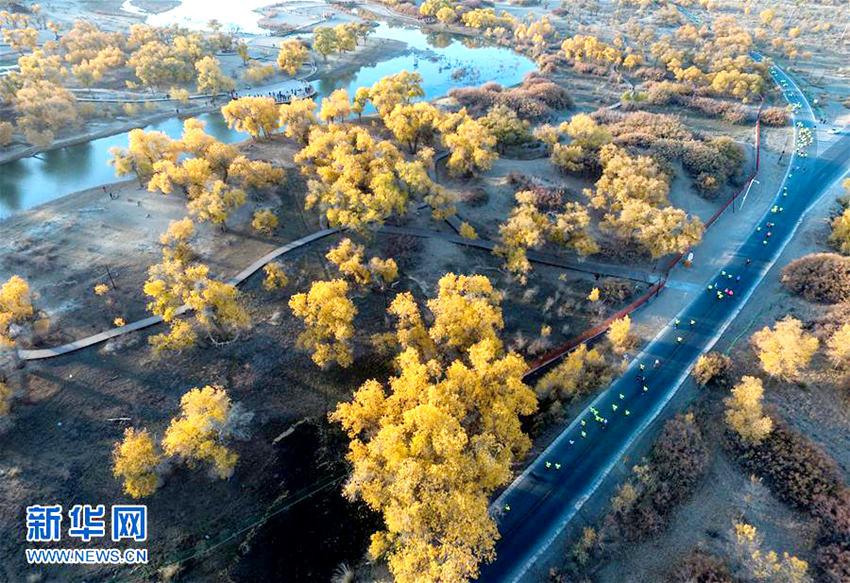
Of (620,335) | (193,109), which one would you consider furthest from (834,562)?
(193,109)

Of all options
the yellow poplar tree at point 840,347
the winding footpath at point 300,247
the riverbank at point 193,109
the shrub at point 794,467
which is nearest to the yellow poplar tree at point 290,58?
the riverbank at point 193,109

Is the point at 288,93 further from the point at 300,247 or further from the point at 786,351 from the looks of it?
the point at 786,351

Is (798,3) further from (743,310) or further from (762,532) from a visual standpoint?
(762,532)

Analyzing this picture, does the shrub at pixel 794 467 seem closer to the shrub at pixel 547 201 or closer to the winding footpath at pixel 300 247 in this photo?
the winding footpath at pixel 300 247

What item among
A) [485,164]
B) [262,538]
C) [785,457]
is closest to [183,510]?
[262,538]

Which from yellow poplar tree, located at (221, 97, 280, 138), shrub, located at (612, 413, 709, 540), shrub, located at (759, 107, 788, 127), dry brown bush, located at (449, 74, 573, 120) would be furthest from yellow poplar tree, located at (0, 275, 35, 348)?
shrub, located at (759, 107, 788, 127)

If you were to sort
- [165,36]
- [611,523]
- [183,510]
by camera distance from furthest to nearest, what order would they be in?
[165,36], [183,510], [611,523]
